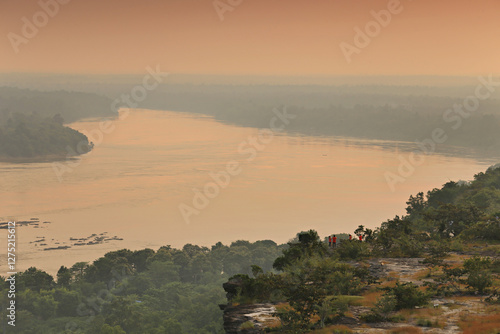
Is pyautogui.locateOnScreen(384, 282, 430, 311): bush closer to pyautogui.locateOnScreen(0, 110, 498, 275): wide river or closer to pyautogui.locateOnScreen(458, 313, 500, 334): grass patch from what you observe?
pyautogui.locateOnScreen(458, 313, 500, 334): grass patch

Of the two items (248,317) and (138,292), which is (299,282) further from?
(138,292)

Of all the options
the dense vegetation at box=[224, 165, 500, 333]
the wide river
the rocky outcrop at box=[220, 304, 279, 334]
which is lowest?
the rocky outcrop at box=[220, 304, 279, 334]

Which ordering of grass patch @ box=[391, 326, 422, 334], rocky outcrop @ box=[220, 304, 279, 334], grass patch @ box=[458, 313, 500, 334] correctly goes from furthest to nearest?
rocky outcrop @ box=[220, 304, 279, 334]
grass patch @ box=[391, 326, 422, 334]
grass patch @ box=[458, 313, 500, 334]

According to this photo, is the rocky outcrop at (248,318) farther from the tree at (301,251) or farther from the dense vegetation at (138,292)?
the dense vegetation at (138,292)

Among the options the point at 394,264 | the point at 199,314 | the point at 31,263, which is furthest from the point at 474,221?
the point at 31,263

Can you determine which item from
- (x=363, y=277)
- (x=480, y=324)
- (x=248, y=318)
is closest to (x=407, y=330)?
(x=480, y=324)

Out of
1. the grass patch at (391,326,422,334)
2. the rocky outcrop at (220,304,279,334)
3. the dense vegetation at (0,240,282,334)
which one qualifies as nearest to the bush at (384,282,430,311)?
the grass patch at (391,326,422,334)
